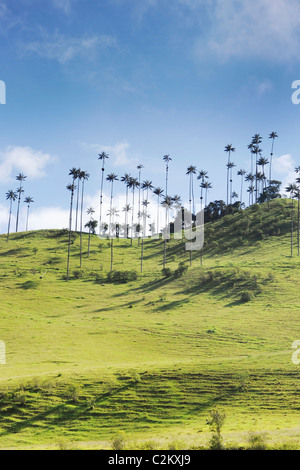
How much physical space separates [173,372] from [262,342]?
703 inches

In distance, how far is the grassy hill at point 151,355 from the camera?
3022 cm

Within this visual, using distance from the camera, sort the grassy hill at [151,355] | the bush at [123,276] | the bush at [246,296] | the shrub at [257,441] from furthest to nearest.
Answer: the bush at [123,276]
the bush at [246,296]
the grassy hill at [151,355]
the shrub at [257,441]

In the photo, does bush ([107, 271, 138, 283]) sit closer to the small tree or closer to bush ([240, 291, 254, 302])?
bush ([240, 291, 254, 302])

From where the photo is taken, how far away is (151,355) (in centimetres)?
4759

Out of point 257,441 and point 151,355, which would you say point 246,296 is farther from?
point 257,441

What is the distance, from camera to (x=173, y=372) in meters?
38.2

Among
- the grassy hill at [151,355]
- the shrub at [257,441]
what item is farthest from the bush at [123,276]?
the shrub at [257,441]

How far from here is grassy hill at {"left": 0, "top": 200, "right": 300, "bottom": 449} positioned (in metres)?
30.2

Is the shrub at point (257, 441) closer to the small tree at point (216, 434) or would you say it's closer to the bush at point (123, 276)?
the small tree at point (216, 434)

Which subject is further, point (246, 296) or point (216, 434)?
point (246, 296)

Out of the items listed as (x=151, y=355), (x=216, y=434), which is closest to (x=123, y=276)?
(x=151, y=355)

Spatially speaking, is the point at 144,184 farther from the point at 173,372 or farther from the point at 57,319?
the point at 173,372

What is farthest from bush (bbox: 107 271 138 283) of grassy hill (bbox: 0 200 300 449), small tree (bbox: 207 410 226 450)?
small tree (bbox: 207 410 226 450)
